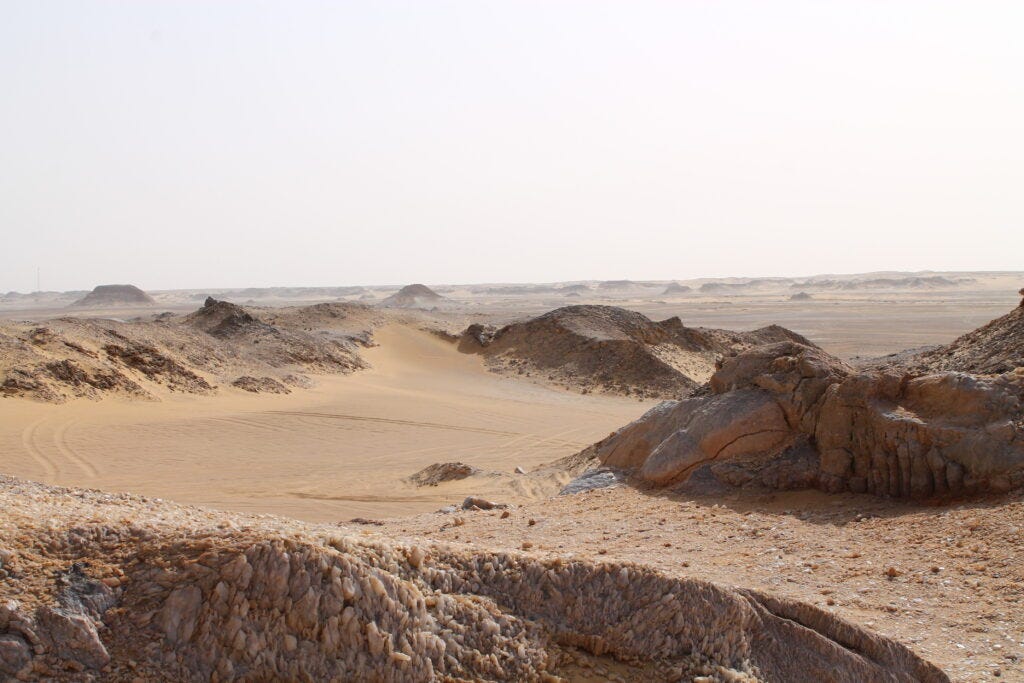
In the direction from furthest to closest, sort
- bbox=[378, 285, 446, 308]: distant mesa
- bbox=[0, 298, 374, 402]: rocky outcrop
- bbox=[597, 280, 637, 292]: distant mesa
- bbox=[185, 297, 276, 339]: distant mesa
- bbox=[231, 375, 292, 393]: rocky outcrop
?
bbox=[597, 280, 637, 292]: distant mesa, bbox=[378, 285, 446, 308]: distant mesa, bbox=[185, 297, 276, 339]: distant mesa, bbox=[231, 375, 292, 393]: rocky outcrop, bbox=[0, 298, 374, 402]: rocky outcrop

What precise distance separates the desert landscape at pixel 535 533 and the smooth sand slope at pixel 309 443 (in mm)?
88

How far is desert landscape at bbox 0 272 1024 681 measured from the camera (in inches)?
138

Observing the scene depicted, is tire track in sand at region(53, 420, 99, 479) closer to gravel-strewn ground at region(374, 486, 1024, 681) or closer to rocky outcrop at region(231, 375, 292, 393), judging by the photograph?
rocky outcrop at region(231, 375, 292, 393)

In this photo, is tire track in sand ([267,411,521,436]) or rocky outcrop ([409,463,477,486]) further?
tire track in sand ([267,411,521,436])

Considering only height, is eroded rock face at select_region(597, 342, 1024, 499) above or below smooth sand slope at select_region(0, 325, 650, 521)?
above

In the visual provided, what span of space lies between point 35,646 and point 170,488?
9.21m

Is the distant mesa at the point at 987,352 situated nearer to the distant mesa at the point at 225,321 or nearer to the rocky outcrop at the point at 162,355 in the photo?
the rocky outcrop at the point at 162,355

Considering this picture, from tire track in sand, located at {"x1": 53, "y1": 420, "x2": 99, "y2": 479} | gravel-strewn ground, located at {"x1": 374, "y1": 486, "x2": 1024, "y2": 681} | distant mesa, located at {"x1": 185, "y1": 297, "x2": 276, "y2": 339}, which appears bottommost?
tire track in sand, located at {"x1": 53, "y1": 420, "x2": 99, "y2": 479}

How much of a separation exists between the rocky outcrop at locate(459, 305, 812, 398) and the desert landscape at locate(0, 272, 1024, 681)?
27.4 feet

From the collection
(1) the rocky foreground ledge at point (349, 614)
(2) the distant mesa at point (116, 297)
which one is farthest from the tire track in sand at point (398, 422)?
(2) the distant mesa at point (116, 297)

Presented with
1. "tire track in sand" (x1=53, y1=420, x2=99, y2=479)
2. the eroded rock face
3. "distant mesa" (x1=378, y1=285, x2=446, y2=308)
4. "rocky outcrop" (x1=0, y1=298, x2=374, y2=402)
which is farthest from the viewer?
"distant mesa" (x1=378, y1=285, x2=446, y2=308)

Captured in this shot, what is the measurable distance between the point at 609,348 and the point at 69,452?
16.7 m

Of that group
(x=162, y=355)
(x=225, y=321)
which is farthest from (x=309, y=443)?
(x=225, y=321)

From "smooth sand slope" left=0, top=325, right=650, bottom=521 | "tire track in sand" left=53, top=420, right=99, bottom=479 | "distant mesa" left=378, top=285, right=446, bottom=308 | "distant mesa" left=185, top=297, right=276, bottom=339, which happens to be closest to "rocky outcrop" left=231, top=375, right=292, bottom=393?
"smooth sand slope" left=0, top=325, right=650, bottom=521
